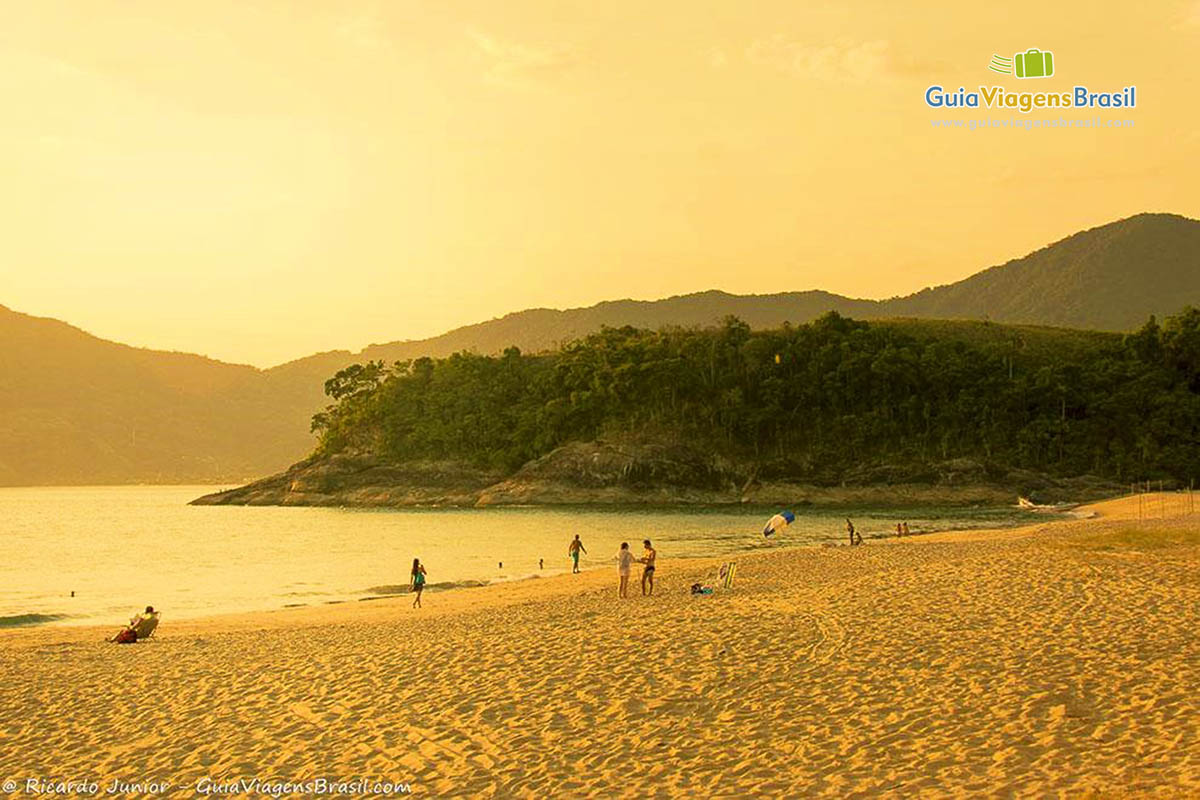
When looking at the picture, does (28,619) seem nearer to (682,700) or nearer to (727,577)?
(727,577)

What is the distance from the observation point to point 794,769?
1002cm

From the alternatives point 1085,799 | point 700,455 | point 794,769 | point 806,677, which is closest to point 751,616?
point 806,677

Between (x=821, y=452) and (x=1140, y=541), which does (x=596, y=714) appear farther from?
(x=821, y=452)

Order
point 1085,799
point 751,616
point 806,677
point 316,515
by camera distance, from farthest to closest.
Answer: point 316,515
point 751,616
point 806,677
point 1085,799

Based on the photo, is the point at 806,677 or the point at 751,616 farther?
the point at 751,616

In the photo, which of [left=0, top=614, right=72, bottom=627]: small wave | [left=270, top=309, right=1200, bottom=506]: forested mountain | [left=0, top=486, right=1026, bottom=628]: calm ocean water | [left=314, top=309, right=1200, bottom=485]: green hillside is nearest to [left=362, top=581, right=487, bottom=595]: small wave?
[left=0, top=486, right=1026, bottom=628]: calm ocean water

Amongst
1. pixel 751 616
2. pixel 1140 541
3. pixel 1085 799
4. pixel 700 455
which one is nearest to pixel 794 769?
pixel 1085 799

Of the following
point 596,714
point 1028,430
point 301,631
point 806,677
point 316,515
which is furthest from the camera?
point 1028,430

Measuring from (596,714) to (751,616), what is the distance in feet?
28.2

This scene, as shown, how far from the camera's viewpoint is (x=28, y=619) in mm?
33750

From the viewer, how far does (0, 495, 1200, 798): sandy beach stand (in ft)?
32.9

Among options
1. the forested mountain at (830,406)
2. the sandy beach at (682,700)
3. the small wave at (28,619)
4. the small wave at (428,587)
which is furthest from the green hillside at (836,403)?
the sandy beach at (682,700)

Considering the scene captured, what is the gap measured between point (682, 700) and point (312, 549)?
55506mm

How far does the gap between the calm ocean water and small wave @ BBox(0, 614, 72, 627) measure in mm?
96
